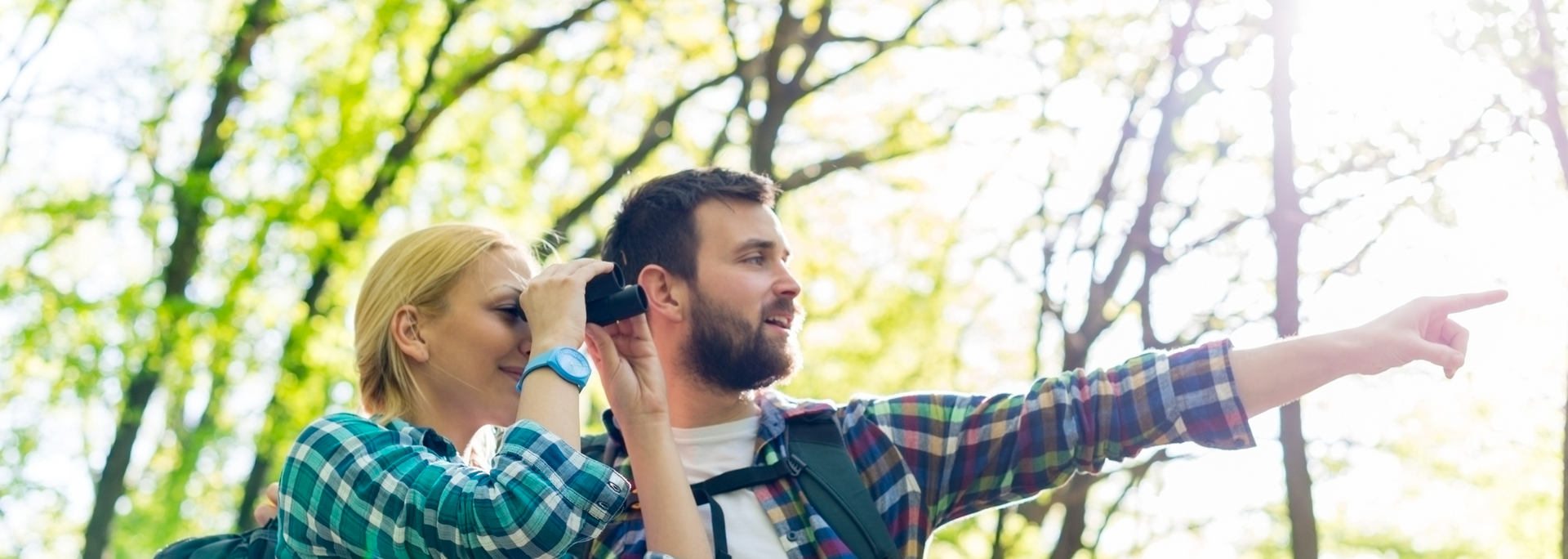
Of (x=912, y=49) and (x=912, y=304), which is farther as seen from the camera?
(x=912, y=304)

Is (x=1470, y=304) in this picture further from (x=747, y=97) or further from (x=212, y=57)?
(x=212, y=57)

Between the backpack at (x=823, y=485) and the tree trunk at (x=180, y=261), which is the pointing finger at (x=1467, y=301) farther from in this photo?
the tree trunk at (x=180, y=261)

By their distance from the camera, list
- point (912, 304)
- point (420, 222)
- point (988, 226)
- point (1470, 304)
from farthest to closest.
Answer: point (912, 304) < point (420, 222) < point (988, 226) < point (1470, 304)

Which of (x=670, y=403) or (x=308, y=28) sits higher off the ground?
(x=308, y=28)

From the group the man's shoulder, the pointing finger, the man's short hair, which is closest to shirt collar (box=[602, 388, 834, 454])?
the man's shoulder

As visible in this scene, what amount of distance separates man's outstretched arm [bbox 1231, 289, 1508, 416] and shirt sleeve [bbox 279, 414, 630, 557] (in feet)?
4.48

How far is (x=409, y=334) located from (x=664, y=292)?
92 cm

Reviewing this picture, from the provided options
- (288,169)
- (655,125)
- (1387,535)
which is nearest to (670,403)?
(655,125)

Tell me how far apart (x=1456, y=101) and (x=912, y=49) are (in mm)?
7708

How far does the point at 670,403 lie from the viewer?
3555mm

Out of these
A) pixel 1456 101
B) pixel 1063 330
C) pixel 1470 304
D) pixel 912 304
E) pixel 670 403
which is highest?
pixel 912 304

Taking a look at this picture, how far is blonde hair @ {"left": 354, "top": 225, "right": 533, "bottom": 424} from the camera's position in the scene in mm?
2836

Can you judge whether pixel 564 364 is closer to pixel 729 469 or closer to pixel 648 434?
pixel 648 434

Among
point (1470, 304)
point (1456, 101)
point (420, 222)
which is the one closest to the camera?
point (1470, 304)
